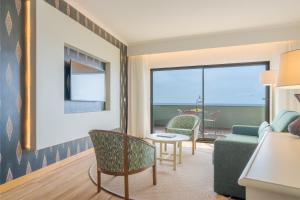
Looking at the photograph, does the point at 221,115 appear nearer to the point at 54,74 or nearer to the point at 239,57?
the point at 239,57

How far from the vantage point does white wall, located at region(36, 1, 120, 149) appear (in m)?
2.70

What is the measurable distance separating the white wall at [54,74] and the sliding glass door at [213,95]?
2760 mm

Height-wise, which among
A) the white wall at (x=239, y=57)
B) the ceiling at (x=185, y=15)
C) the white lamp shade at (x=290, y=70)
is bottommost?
the white lamp shade at (x=290, y=70)

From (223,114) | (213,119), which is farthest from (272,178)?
(223,114)

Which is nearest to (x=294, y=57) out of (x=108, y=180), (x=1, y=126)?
(x=108, y=180)

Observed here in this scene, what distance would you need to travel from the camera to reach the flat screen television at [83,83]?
337 centimetres

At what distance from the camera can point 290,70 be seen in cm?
120

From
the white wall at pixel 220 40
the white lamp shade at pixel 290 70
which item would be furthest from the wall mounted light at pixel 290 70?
the white wall at pixel 220 40

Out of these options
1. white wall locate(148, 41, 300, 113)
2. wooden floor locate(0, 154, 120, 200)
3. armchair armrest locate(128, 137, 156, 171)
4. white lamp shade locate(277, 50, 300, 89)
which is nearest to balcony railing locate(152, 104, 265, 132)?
white wall locate(148, 41, 300, 113)

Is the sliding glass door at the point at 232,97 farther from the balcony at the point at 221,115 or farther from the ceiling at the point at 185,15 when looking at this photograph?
the ceiling at the point at 185,15

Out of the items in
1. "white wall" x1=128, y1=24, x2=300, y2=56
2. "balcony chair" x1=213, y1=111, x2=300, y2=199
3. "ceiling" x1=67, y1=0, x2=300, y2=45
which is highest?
"ceiling" x1=67, y1=0, x2=300, y2=45

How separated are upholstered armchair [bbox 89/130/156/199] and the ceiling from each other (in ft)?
7.28

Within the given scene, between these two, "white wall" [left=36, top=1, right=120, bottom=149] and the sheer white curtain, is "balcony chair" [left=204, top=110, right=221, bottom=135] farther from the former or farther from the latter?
"white wall" [left=36, top=1, right=120, bottom=149]

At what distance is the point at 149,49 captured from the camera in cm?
540
